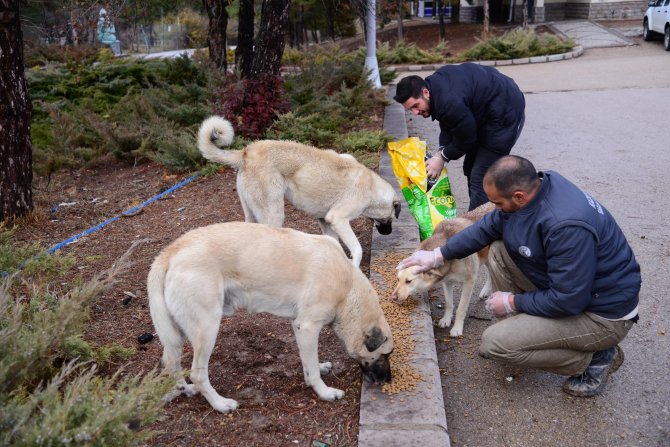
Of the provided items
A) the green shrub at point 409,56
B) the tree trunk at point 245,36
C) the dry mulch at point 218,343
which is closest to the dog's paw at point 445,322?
the dry mulch at point 218,343

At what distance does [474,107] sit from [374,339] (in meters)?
2.82

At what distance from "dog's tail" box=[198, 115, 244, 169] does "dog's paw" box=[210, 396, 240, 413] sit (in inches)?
112

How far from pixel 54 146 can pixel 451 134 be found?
25.4 feet

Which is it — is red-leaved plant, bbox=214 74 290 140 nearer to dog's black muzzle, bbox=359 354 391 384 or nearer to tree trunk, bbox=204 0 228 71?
tree trunk, bbox=204 0 228 71

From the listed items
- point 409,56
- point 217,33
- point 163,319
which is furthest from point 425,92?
point 409,56

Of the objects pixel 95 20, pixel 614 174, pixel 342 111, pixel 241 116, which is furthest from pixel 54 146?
pixel 614 174

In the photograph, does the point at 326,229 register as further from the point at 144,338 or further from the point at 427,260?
the point at 144,338

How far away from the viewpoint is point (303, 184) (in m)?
5.79

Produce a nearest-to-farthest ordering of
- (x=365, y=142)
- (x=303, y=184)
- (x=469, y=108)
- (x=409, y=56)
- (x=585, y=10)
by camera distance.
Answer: (x=469, y=108) → (x=303, y=184) → (x=365, y=142) → (x=409, y=56) → (x=585, y=10)

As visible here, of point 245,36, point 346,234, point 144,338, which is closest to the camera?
point 144,338

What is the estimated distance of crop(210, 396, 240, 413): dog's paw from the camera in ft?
11.6

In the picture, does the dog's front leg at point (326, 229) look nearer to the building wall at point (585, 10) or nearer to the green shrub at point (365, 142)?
the green shrub at point (365, 142)

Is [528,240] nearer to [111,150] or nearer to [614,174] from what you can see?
[614,174]

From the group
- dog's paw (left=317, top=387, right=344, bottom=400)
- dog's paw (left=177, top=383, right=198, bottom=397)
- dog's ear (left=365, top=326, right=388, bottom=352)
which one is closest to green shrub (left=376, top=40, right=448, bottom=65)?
dog's ear (left=365, top=326, right=388, bottom=352)
